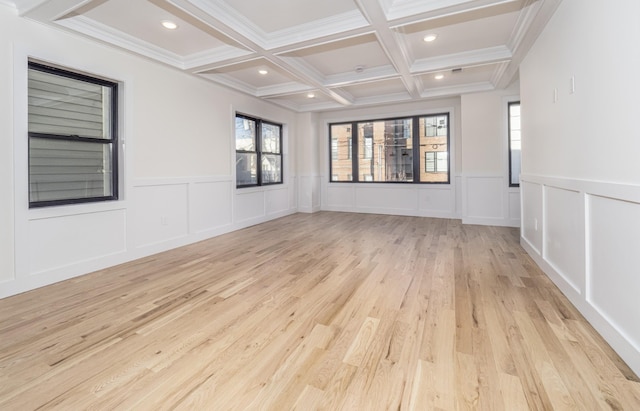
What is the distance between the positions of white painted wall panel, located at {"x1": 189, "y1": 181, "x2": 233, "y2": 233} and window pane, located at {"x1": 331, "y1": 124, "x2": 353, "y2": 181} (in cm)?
319

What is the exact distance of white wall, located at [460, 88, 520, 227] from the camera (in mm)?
5449

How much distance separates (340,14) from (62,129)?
2945mm

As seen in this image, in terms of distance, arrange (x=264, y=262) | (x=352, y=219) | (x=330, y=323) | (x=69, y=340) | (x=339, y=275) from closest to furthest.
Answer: (x=69, y=340)
(x=330, y=323)
(x=339, y=275)
(x=264, y=262)
(x=352, y=219)

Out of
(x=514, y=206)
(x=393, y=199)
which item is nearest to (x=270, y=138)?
(x=393, y=199)

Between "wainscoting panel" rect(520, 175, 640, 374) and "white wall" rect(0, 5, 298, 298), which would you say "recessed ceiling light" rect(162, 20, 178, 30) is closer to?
"white wall" rect(0, 5, 298, 298)

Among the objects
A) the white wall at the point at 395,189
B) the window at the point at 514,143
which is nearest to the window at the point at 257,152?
the white wall at the point at 395,189

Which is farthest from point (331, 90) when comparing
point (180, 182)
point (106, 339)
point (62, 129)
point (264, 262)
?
point (106, 339)

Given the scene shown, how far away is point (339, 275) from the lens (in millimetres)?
3002

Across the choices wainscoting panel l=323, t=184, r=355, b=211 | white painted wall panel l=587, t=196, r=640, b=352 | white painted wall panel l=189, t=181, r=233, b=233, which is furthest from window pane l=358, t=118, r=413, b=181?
white painted wall panel l=587, t=196, r=640, b=352

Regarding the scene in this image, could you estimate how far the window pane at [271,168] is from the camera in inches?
250

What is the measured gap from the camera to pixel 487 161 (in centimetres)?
560

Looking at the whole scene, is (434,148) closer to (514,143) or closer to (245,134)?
(514,143)

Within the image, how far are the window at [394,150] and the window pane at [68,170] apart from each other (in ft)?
16.7

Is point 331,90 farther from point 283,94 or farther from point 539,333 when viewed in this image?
point 539,333
